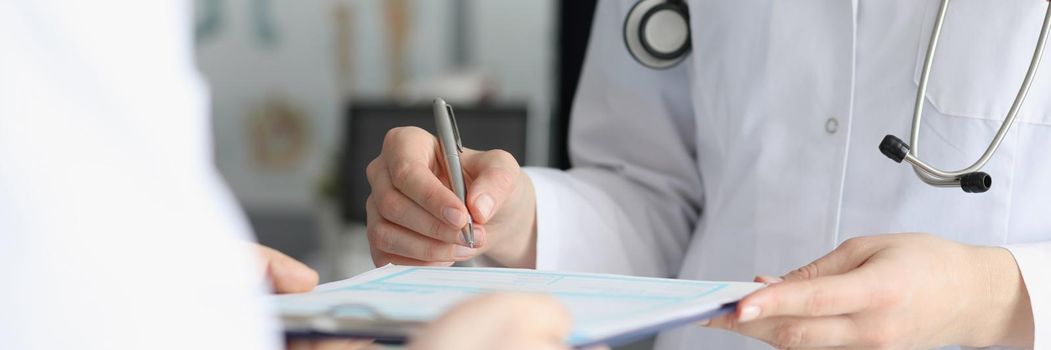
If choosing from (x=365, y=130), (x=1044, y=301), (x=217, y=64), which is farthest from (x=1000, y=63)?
(x=217, y=64)

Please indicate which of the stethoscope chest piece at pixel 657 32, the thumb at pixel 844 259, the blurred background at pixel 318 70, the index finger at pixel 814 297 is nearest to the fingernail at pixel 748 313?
the index finger at pixel 814 297

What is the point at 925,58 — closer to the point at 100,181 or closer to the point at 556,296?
the point at 556,296

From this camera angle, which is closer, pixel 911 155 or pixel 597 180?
pixel 911 155

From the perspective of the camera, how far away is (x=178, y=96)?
37cm

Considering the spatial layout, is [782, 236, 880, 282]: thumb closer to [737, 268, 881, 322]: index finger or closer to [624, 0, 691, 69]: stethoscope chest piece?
[737, 268, 881, 322]: index finger

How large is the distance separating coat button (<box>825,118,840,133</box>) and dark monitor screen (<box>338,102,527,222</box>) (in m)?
1.68

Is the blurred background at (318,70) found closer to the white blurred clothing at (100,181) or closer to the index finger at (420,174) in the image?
the index finger at (420,174)

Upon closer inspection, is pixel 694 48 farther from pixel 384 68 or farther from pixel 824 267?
pixel 384 68

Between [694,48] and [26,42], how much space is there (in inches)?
30.8

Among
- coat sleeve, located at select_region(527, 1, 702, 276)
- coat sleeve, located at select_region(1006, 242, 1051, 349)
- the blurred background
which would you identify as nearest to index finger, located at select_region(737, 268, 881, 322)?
coat sleeve, located at select_region(1006, 242, 1051, 349)

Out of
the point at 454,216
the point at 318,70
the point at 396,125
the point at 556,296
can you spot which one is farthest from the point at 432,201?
the point at 318,70

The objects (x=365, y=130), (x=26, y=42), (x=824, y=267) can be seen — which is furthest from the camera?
(x=365, y=130)

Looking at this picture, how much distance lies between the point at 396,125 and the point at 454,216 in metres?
1.97

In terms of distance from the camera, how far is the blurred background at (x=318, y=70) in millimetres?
4301
